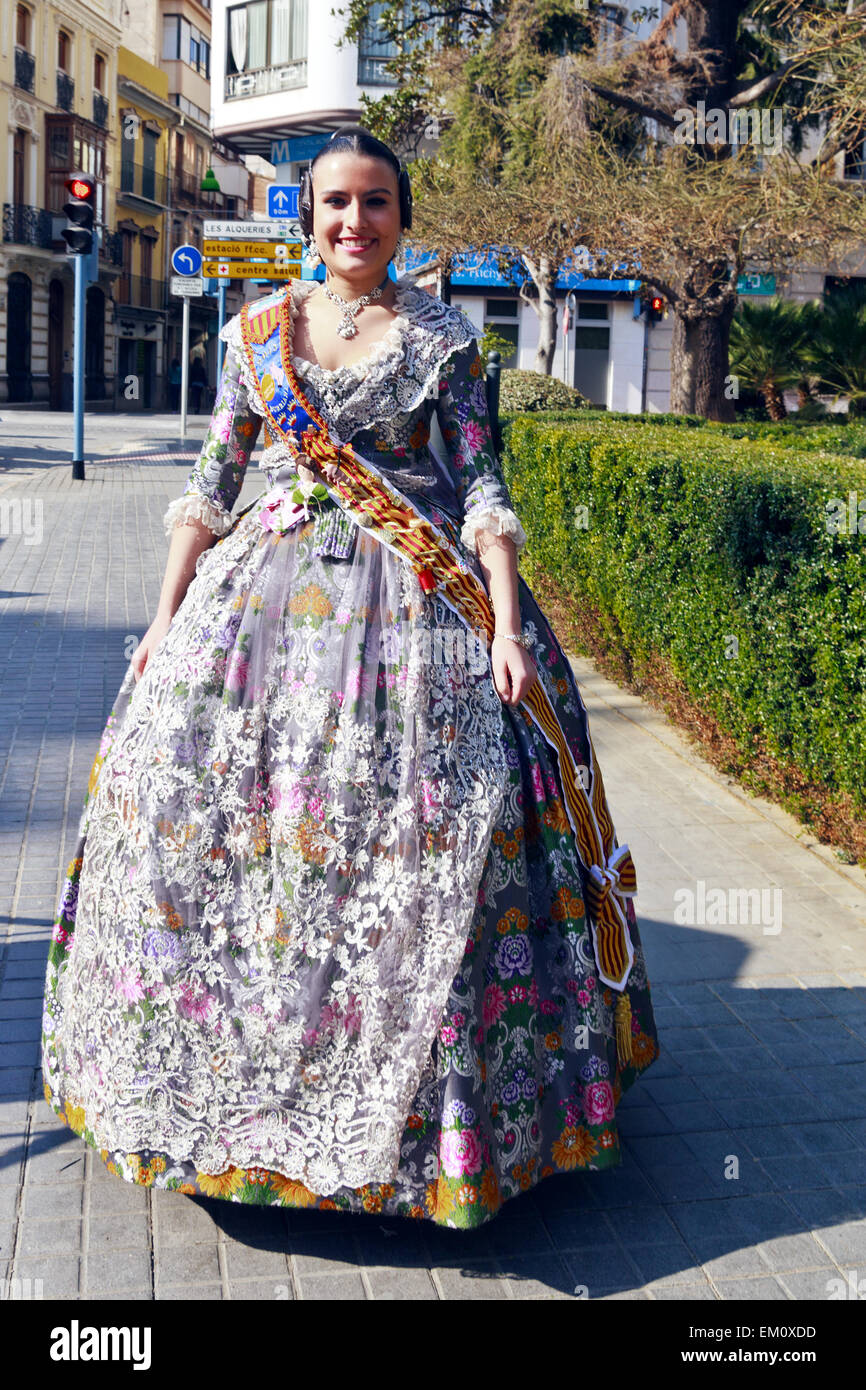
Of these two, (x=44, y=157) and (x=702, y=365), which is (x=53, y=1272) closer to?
(x=702, y=365)

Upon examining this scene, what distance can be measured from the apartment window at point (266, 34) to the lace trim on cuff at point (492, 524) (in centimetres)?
3035

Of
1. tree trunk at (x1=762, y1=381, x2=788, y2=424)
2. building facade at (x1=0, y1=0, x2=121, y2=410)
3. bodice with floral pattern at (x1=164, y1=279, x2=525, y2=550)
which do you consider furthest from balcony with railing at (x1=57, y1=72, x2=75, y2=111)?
bodice with floral pattern at (x1=164, y1=279, x2=525, y2=550)

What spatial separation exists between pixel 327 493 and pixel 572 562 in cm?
552

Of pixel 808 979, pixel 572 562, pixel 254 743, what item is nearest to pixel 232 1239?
pixel 254 743

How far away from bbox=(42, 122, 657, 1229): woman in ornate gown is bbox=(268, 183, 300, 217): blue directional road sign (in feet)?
35.0

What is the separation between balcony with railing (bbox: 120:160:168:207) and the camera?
4981cm

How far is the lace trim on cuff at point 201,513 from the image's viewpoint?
2.96 metres

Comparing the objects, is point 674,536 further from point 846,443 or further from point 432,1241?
point 846,443

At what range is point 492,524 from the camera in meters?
2.88

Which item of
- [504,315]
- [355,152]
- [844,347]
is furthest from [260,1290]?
[504,315]

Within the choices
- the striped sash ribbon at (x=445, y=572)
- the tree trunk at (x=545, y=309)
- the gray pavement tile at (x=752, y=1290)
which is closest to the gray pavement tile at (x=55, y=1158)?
the striped sash ribbon at (x=445, y=572)

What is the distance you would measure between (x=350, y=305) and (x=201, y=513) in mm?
539
